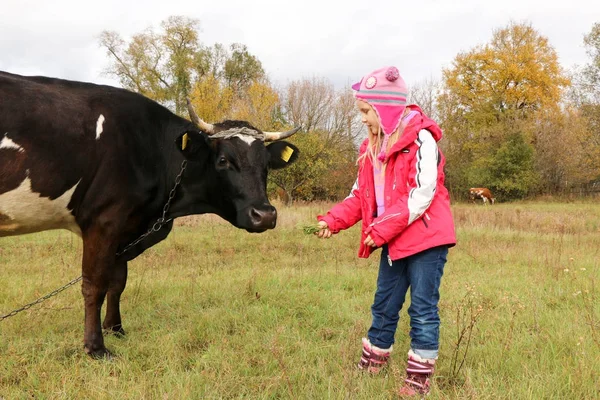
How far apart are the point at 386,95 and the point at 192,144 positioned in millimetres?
2056

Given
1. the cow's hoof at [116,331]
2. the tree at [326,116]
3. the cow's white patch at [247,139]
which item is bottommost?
the cow's hoof at [116,331]

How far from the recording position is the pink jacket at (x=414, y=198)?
290cm

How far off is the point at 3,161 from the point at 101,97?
1.06 meters

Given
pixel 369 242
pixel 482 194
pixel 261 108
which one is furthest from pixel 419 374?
pixel 261 108

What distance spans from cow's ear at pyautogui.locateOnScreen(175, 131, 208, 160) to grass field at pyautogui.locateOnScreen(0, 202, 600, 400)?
1.36 m

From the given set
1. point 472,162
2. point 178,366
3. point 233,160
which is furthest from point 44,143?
point 472,162

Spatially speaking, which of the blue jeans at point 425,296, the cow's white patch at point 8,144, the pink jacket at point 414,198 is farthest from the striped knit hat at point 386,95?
the cow's white patch at point 8,144

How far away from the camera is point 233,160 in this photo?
14.6ft

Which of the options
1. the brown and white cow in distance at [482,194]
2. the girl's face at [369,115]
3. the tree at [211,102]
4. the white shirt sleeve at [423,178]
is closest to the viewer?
the white shirt sleeve at [423,178]

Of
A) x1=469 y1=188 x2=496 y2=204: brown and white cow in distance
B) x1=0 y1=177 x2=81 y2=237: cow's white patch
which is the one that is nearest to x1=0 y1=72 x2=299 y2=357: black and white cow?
x1=0 y1=177 x2=81 y2=237: cow's white patch

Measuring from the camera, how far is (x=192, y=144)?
4332 millimetres

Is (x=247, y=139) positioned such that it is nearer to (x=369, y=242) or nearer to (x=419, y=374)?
(x=369, y=242)

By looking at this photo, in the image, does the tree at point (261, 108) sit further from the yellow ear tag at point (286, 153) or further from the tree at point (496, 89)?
the yellow ear tag at point (286, 153)

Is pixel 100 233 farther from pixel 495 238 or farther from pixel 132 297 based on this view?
pixel 495 238
